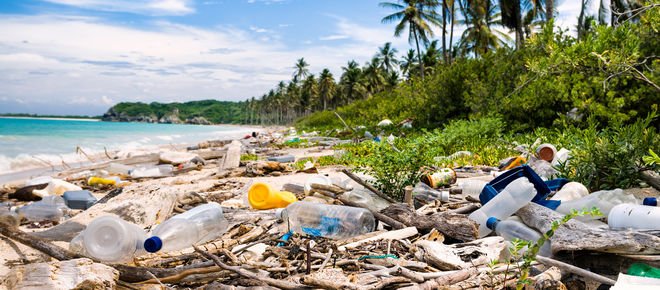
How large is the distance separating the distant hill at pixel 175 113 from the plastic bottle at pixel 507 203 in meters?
155

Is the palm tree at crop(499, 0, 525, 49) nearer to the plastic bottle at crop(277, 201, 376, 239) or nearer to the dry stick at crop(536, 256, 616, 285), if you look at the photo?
the plastic bottle at crop(277, 201, 376, 239)

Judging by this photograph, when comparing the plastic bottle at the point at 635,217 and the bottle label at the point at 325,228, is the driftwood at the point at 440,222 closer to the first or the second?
the bottle label at the point at 325,228

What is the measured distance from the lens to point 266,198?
3.61 meters

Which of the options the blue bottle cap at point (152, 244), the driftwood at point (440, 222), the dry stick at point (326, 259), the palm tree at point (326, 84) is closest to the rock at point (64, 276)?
→ the blue bottle cap at point (152, 244)

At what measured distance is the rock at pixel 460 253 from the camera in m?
2.09

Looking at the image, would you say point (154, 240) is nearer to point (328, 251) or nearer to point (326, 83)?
point (328, 251)

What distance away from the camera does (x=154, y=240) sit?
2344mm

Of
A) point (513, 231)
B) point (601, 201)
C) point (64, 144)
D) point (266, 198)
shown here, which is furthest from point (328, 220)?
point (64, 144)

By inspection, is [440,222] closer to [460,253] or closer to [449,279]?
[460,253]

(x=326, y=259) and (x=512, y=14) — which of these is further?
(x=512, y=14)

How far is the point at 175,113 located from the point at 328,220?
173 meters

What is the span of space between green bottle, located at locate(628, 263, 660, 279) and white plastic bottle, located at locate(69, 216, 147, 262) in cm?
281

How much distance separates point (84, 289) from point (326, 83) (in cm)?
6756

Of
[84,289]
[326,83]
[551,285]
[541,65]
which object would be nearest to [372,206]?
[551,285]
